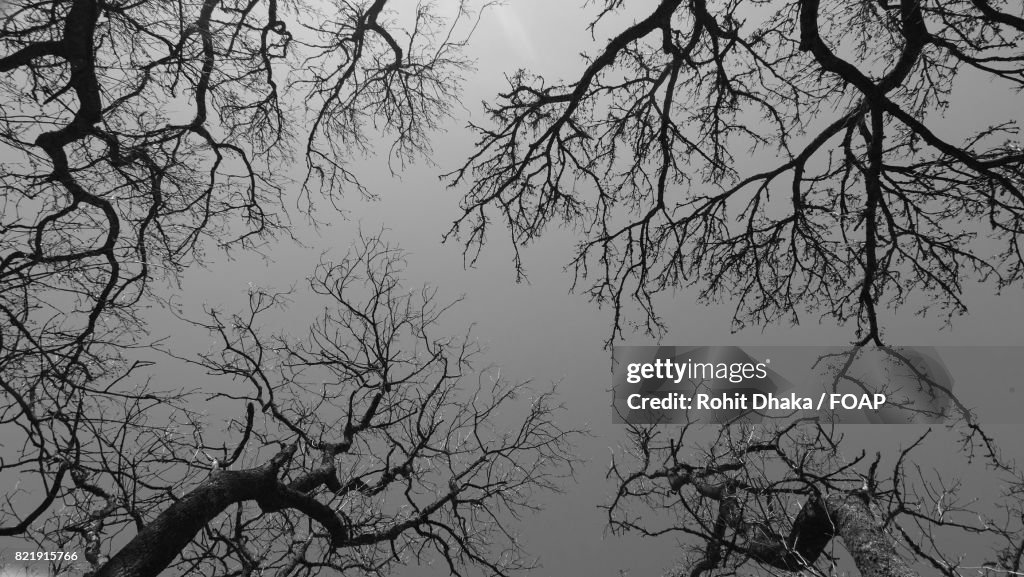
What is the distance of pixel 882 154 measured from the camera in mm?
3998

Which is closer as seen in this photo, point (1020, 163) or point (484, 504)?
point (1020, 163)

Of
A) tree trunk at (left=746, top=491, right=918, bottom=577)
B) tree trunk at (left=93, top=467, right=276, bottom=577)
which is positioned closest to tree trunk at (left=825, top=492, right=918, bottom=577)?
tree trunk at (left=746, top=491, right=918, bottom=577)

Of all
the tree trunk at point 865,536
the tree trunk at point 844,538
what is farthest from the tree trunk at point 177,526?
the tree trunk at point 865,536

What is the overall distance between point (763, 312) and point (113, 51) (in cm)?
572

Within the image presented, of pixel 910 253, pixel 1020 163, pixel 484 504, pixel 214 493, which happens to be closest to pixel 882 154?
pixel 1020 163

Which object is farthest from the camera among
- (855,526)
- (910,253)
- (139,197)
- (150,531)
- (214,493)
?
(910,253)

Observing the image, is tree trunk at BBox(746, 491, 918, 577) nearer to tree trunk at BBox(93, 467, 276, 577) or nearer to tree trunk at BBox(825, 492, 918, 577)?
tree trunk at BBox(825, 492, 918, 577)

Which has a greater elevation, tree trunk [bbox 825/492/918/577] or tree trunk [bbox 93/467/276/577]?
tree trunk [bbox 93/467/276/577]

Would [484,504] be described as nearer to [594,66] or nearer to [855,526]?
[855,526]

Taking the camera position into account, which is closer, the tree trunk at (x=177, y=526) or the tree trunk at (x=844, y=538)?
the tree trunk at (x=177, y=526)

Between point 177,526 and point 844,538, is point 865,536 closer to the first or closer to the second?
point 844,538

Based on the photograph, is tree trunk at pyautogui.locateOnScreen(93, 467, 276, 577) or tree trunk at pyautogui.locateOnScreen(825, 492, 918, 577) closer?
tree trunk at pyautogui.locateOnScreen(93, 467, 276, 577)

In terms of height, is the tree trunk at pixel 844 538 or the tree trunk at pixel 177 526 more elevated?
the tree trunk at pixel 177 526

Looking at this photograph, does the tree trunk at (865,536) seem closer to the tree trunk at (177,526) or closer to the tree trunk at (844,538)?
the tree trunk at (844,538)
